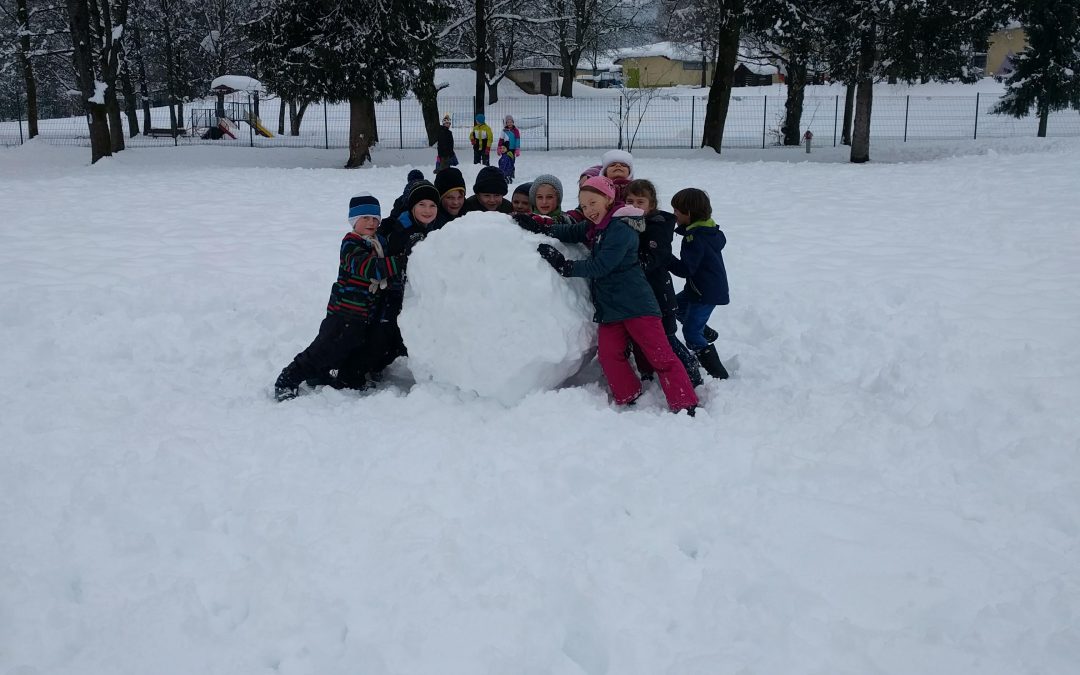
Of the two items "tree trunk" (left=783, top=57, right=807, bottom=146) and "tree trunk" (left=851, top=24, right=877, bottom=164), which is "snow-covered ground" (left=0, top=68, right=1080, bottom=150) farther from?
"tree trunk" (left=851, top=24, right=877, bottom=164)

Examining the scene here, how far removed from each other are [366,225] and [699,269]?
2.28m

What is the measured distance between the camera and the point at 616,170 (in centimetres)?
562

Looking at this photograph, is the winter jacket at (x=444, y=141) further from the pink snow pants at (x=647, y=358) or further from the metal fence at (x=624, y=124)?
the pink snow pants at (x=647, y=358)

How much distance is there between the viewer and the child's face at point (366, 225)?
5.48m

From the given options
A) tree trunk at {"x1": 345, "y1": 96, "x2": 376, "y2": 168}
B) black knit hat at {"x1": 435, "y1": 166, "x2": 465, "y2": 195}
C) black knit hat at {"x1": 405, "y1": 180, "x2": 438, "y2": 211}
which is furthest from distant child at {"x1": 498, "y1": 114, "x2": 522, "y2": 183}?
black knit hat at {"x1": 405, "y1": 180, "x2": 438, "y2": 211}

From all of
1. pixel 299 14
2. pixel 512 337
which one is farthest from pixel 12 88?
pixel 512 337

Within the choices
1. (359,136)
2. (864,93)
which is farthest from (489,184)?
(864,93)

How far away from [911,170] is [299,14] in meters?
14.3

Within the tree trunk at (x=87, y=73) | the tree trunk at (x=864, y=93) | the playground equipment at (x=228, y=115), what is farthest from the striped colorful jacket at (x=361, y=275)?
the playground equipment at (x=228, y=115)

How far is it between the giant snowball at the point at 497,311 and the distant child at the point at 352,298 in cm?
34

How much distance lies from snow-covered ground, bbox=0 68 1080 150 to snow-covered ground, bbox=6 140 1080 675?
22.0m

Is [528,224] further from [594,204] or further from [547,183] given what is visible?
[547,183]

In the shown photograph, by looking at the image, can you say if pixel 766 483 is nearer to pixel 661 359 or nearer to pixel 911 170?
pixel 661 359

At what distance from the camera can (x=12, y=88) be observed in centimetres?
5238
